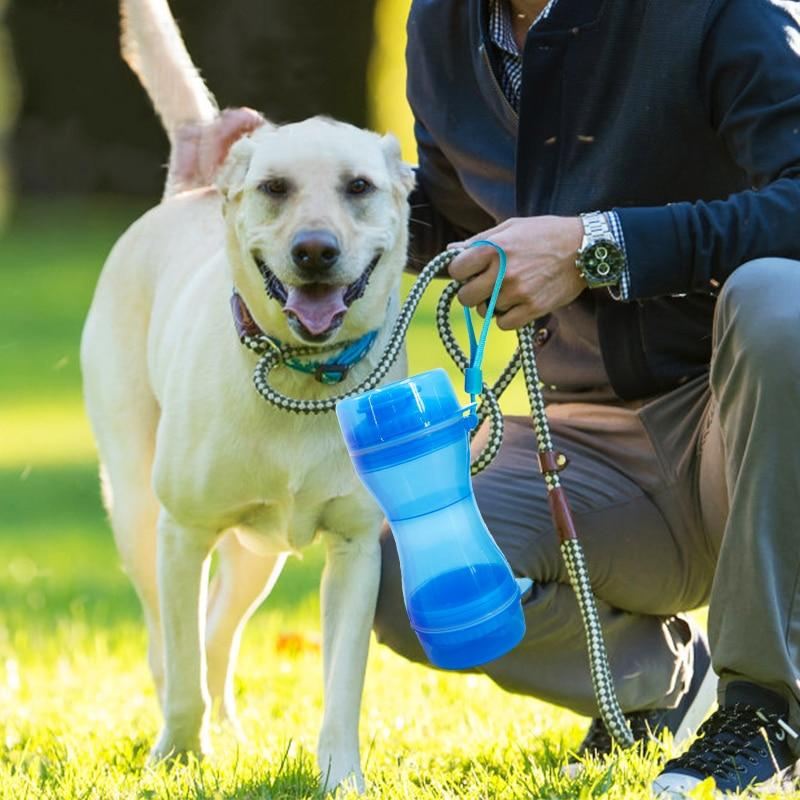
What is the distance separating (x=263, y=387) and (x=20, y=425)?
23.3 feet

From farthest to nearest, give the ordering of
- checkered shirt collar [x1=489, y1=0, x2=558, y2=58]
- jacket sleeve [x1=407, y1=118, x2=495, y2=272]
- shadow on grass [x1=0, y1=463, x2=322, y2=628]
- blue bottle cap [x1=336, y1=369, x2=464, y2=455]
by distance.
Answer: shadow on grass [x1=0, y1=463, x2=322, y2=628] → jacket sleeve [x1=407, y1=118, x2=495, y2=272] → checkered shirt collar [x1=489, y1=0, x2=558, y2=58] → blue bottle cap [x1=336, y1=369, x2=464, y2=455]

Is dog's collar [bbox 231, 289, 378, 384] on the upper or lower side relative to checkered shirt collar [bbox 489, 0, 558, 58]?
lower

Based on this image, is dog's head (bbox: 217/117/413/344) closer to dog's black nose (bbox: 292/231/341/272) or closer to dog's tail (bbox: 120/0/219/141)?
dog's black nose (bbox: 292/231/341/272)

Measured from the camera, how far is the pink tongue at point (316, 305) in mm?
3082

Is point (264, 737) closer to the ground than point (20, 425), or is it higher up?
higher up

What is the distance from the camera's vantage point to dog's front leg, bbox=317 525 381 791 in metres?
3.17

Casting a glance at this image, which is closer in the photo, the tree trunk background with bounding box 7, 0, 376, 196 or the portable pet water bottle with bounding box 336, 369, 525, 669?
the portable pet water bottle with bounding box 336, 369, 525, 669

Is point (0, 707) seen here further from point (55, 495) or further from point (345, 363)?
point (55, 495)

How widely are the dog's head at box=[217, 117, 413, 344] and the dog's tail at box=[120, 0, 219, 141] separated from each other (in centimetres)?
90

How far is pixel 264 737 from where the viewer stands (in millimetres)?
Result: 3717

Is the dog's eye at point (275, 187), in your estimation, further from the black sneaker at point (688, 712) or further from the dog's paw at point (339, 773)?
the black sneaker at point (688, 712)

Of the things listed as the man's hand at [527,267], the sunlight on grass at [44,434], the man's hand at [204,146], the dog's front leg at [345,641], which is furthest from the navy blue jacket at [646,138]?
the sunlight on grass at [44,434]

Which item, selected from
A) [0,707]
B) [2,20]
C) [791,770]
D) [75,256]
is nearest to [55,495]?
[0,707]

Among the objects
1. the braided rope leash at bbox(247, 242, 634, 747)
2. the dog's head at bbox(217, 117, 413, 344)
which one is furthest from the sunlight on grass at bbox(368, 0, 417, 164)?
the braided rope leash at bbox(247, 242, 634, 747)
